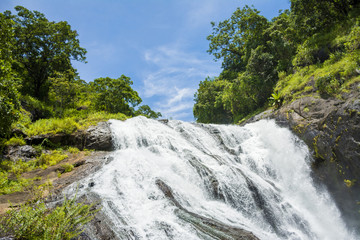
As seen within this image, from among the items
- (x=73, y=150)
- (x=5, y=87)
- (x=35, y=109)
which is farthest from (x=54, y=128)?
(x=35, y=109)

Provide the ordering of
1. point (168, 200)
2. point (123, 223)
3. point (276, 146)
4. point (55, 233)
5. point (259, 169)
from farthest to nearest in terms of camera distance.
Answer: point (276, 146) < point (259, 169) < point (168, 200) < point (123, 223) < point (55, 233)

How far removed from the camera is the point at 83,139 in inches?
505

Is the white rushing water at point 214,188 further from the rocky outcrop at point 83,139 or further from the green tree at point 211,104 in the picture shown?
the green tree at point 211,104

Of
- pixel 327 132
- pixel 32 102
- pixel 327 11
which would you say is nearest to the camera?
pixel 327 132

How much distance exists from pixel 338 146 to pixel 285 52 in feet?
43.0

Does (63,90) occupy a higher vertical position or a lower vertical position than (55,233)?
higher

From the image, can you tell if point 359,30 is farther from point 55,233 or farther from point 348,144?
point 55,233

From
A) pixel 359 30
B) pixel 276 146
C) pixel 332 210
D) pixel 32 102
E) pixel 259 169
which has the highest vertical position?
pixel 32 102

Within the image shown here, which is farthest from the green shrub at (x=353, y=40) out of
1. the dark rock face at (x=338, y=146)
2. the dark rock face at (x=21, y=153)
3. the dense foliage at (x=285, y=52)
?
the dark rock face at (x=21, y=153)

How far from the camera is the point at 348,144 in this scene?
8648 mm

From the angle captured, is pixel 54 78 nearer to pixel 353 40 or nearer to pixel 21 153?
pixel 21 153

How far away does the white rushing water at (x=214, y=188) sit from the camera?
5.40 m

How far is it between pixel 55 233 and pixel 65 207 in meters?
0.82

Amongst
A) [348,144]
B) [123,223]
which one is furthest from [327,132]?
[123,223]
